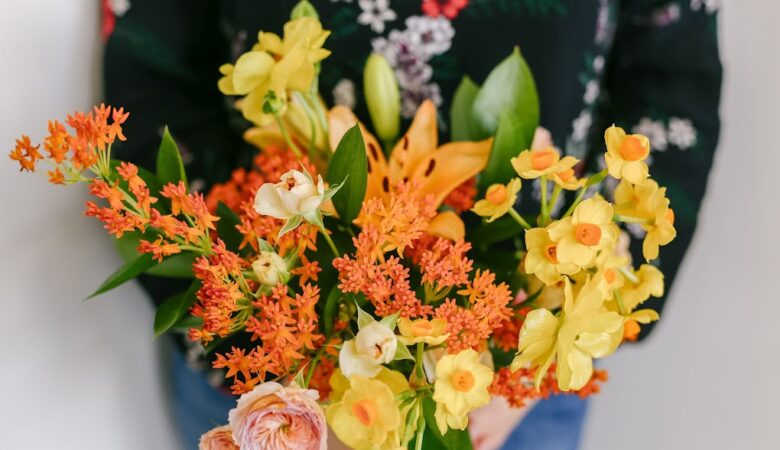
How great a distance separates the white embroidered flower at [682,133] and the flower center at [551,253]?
0.44 metres

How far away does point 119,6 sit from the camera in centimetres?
68

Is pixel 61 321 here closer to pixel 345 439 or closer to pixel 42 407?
pixel 42 407

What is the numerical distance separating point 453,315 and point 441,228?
11cm

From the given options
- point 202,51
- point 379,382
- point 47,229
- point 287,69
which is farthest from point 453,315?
point 202,51

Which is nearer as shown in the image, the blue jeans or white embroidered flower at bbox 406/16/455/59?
white embroidered flower at bbox 406/16/455/59

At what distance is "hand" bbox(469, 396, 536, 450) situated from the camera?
2.18 ft

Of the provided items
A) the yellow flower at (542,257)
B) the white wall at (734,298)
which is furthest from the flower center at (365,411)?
the white wall at (734,298)

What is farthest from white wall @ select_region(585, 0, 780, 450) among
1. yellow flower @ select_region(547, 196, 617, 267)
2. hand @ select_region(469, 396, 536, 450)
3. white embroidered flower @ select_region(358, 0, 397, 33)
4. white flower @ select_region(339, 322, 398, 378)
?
white flower @ select_region(339, 322, 398, 378)

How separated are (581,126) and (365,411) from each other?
0.48 m

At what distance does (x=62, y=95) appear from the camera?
0.63 metres

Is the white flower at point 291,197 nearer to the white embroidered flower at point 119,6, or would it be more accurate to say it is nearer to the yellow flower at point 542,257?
the yellow flower at point 542,257

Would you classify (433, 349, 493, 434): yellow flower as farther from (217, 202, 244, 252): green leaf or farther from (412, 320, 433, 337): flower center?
(217, 202, 244, 252): green leaf

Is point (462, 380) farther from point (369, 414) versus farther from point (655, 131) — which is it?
point (655, 131)

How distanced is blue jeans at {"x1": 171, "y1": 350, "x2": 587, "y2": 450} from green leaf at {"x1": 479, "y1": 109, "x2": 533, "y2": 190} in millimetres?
379
